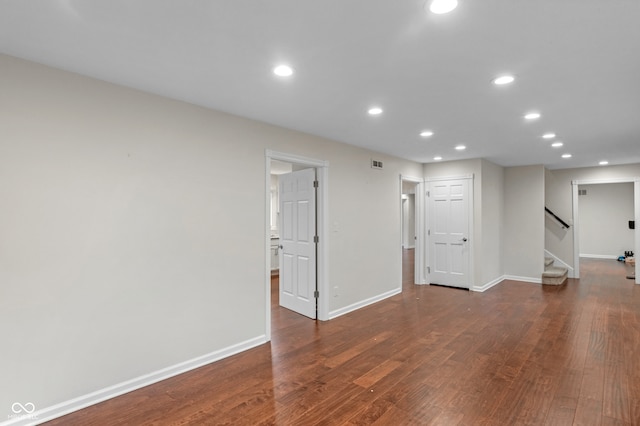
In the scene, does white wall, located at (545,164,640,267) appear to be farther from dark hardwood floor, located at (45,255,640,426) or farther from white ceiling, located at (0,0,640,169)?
white ceiling, located at (0,0,640,169)

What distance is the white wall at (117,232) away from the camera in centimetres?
A: 224

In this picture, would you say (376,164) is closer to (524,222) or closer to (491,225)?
(491,225)

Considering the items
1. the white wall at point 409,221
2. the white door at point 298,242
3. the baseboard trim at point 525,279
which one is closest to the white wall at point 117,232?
the white door at point 298,242

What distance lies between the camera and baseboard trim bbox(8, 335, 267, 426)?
2.29m

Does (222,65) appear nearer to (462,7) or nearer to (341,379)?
(462,7)

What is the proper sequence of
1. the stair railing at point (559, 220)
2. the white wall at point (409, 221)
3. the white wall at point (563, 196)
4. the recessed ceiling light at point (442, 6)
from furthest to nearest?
1. the white wall at point (409, 221)
2. the stair railing at point (559, 220)
3. the white wall at point (563, 196)
4. the recessed ceiling light at point (442, 6)

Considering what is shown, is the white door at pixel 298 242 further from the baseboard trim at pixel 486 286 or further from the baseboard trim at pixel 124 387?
the baseboard trim at pixel 486 286

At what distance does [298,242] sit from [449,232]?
130 inches

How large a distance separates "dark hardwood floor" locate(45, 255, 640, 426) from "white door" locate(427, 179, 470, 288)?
1.59m

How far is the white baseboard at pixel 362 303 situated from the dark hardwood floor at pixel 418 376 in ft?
0.39

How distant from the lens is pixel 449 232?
6.53m

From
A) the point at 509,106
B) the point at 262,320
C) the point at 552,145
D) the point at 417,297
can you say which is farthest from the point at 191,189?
the point at 552,145

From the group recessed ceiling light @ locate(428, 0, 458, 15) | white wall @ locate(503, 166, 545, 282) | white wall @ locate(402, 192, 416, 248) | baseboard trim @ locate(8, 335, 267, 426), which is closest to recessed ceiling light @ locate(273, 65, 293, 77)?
recessed ceiling light @ locate(428, 0, 458, 15)

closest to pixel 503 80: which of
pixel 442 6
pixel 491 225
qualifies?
pixel 442 6
